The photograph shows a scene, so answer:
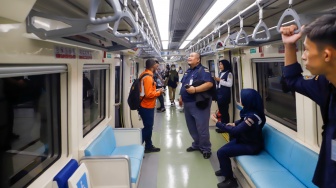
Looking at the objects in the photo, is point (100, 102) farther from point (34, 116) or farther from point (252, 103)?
point (252, 103)

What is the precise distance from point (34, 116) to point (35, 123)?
0.09m

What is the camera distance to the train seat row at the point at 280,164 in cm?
233

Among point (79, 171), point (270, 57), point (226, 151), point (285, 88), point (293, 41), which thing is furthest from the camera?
point (270, 57)

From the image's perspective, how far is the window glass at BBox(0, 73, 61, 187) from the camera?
1.80 meters

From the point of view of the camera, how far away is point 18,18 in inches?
41.4

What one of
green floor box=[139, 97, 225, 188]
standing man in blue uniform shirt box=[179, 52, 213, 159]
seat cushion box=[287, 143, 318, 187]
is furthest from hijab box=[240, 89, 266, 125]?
green floor box=[139, 97, 225, 188]

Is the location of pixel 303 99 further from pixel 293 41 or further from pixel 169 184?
pixel 169 184

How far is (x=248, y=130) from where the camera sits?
2990 millimetres

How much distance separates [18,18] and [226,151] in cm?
284

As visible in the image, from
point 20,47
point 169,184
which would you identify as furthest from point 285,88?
point 169,184

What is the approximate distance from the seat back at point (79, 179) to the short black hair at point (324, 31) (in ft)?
6.82

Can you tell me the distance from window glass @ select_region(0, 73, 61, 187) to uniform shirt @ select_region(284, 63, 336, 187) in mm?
2096

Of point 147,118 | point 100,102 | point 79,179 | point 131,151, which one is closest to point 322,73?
point 79,179

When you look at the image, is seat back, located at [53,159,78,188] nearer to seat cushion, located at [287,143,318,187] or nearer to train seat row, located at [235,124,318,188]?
train seat row, located at [235,124,318,188]
